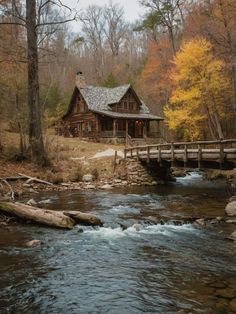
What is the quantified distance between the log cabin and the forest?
7.18 feet

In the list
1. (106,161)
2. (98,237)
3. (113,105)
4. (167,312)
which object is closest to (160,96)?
(113,105)

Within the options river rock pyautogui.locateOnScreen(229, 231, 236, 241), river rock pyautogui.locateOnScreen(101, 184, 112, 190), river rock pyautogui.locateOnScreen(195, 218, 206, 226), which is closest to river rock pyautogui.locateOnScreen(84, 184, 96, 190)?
river rock pyautogui.locateOnScreen(101, 184, 112, 190)

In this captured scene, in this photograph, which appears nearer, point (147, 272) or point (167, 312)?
point (167, 312)

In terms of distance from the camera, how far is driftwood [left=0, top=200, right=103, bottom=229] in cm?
1097

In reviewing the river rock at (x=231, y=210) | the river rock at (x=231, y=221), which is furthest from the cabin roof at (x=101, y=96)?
the river rock at (x=231, y=221)

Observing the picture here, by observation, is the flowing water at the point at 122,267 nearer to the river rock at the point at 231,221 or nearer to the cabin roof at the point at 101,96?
the river rock at the point at 231,221

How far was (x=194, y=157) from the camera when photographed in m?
18.9

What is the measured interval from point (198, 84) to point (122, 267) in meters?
24.6

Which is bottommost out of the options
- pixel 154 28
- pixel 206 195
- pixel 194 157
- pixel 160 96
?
pixel 206 195

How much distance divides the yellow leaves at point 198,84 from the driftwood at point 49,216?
21183 millimetres

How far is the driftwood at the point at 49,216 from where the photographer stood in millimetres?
10974

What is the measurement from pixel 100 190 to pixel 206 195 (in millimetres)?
5320

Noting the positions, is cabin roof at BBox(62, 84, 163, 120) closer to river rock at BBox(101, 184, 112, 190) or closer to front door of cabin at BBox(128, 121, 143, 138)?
front door of cabin at BBox(128, 121, 143, 138)

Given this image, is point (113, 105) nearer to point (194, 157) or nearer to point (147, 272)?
point (194, 157)
